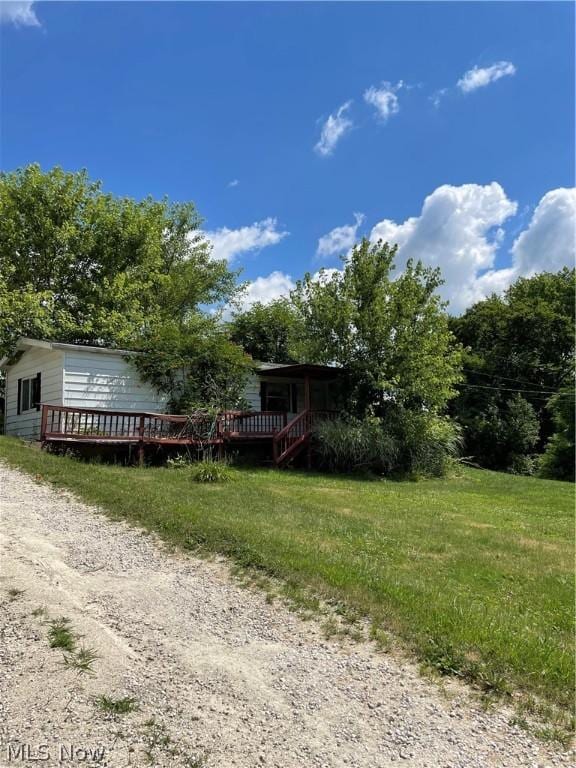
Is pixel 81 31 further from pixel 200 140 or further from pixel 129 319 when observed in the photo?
pixel 129 319

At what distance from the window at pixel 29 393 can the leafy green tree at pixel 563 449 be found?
21317mm

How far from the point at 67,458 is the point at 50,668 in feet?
27.4

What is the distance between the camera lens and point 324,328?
1675 cm

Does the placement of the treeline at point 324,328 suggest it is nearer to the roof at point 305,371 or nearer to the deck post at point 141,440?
the roof at point 305,371

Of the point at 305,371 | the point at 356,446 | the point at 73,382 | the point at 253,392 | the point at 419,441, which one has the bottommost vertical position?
the point at 356,446

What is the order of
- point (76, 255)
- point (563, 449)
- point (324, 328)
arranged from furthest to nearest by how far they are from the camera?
1. point (563, 449)
2. point (76, 255)
3. point (324, 328)

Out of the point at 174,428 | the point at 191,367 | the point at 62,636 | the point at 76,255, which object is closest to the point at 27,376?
the point at 191,367

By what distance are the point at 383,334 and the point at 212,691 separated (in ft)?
45.4

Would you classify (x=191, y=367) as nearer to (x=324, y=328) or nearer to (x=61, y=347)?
(x=61, y=347)

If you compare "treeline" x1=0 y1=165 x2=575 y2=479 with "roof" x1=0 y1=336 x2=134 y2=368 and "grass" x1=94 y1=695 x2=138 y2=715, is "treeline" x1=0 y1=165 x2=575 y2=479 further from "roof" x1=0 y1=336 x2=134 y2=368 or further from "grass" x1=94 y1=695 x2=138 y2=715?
"grass" x1=94 y1=695 x2=138 y2=715

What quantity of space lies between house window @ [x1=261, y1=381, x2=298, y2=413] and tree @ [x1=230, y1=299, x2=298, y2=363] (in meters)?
7.34

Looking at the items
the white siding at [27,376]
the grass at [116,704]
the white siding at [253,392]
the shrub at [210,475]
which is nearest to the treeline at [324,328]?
the white siding at [253,392]

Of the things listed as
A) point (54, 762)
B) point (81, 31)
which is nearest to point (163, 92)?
point (81, 31)

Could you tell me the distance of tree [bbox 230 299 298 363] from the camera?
2639 centimetres
